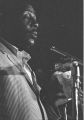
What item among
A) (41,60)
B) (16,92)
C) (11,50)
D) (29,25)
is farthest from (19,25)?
(41,60)

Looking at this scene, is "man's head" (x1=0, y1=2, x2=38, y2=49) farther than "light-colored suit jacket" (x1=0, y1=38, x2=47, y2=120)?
Yes

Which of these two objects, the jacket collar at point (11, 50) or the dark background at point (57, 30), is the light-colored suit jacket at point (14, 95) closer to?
the jacket collar at point (11, 50)

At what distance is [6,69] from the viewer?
0.85 meters

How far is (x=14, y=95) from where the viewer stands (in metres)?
0.84

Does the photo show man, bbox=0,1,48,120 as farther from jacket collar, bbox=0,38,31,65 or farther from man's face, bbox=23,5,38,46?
man's face, bbox=23,5,38,46

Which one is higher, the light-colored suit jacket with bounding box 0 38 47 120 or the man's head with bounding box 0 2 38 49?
the man's head with bounding box 0 2 38 49

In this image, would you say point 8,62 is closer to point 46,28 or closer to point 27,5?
point 27,5

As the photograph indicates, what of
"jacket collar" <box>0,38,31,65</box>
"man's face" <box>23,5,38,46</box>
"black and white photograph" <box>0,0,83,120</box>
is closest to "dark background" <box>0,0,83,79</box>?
"black and white photograph" <box>0,0,83,120</box>

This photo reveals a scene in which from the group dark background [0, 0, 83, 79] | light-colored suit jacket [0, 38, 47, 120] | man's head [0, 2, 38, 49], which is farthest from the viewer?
dark background [0, 0, 83, 79]

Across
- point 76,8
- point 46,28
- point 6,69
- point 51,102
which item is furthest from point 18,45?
point 76,8

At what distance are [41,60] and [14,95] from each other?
742mm

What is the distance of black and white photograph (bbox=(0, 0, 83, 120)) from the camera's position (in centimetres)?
85

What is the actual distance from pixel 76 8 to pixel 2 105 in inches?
38.6

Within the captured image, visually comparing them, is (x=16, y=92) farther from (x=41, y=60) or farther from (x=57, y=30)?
(x=57, y=30)
